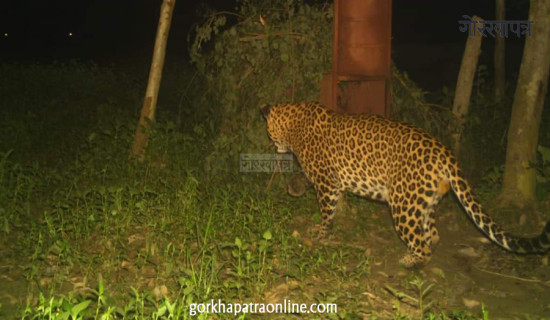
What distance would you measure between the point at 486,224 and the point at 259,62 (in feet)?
11.8

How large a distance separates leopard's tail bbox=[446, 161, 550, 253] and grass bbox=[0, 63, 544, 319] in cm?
69

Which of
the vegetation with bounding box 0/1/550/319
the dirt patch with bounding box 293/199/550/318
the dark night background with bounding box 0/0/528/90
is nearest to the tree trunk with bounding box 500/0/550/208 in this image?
the vegetation with bounding box 0/1/550/319

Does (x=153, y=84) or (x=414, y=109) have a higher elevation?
(x=153, y=84)

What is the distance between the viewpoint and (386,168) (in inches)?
223

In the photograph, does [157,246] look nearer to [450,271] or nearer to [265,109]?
[265,109]

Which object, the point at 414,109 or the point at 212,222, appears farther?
the point at 414,109

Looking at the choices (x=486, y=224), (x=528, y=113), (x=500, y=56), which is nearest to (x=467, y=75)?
(x=528, y=113)

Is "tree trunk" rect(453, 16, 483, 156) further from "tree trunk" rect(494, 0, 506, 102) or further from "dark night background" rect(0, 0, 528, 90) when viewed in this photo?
"dark night background" rect(0, 0, 528, 90)

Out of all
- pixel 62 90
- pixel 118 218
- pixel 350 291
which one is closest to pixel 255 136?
pixel 118 218

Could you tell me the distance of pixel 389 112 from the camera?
7.19m

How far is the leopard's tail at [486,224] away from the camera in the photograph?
464 centimetres

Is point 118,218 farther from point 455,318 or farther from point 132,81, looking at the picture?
point 132,81

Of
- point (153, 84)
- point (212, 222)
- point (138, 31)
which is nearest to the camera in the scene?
point (212, 222)

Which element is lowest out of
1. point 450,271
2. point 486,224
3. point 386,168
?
point 450,271
